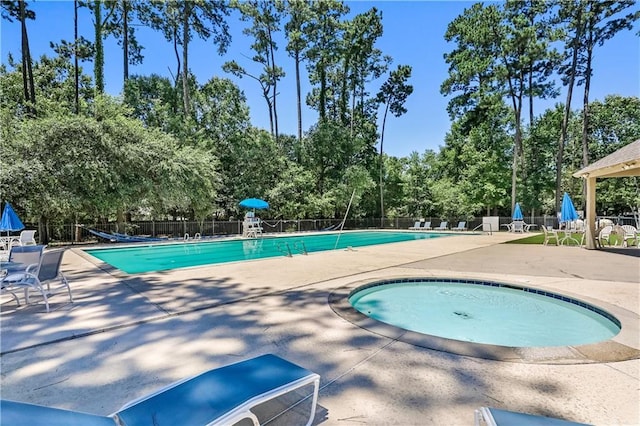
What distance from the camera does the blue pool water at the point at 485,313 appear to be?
4156mm

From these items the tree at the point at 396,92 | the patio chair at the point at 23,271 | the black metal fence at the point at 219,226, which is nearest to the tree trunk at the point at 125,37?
the black metal fence at the point at 219,226

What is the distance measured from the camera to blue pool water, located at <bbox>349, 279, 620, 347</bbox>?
13.6 ft

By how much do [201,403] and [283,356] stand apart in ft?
4.21

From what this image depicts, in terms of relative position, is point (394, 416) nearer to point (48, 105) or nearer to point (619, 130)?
point (48, 105)

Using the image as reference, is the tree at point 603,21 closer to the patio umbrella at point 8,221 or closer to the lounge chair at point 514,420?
the lounge chair at point 514,420

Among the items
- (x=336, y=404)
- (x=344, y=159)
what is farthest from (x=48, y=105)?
(x=336, y=404)

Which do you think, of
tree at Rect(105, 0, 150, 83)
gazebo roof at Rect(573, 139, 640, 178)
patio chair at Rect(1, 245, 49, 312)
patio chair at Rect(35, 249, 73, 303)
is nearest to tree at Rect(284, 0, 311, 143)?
tree at Rect(105, 0, 150, 83)

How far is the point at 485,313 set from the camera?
5.04 m

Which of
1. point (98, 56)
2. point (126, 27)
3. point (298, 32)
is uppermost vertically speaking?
point (298, 32)

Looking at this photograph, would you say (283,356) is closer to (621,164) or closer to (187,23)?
(621,164)

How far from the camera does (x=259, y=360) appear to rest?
2252 mm

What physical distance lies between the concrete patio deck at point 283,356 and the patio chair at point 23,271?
0.30 meters

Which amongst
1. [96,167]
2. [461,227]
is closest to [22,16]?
[96,167]

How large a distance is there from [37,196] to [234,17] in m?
18.9
